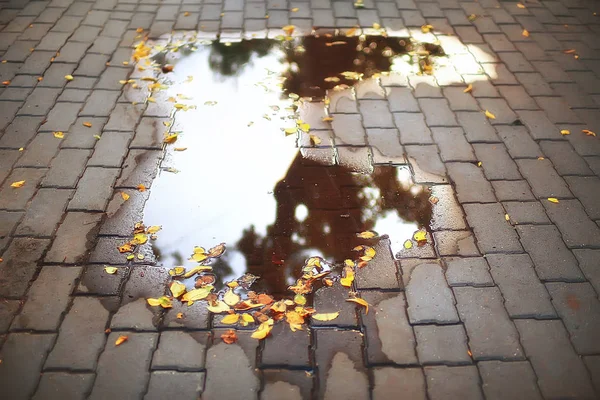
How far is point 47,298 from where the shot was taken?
2.76 meters

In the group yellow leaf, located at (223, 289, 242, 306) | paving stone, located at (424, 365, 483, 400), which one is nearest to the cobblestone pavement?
paving stone, located at (424, 365, 483, 400)

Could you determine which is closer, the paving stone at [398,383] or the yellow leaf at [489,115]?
the paving stone at [398,383]

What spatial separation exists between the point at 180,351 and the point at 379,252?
1.37 m

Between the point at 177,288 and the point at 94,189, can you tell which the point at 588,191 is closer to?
the point at 177,288

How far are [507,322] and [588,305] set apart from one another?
531mm

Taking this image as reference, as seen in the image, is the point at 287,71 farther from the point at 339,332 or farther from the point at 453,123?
the point at 339,332

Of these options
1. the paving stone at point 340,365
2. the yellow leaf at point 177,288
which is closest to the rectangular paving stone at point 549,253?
the paving stone at point 340,365

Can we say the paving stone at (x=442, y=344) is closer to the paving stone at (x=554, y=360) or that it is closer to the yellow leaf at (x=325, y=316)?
the paving stone at (x=554, y=360)

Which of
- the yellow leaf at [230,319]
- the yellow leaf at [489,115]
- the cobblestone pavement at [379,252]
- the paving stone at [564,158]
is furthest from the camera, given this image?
the yellow leaf at [489,115]

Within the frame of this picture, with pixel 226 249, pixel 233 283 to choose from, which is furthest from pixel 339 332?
pixel 226 249

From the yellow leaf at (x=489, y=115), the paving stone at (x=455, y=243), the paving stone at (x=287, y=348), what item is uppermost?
the yellow leaf at (x=489, y=115)

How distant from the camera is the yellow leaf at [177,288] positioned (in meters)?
2.82

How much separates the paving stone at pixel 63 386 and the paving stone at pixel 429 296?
1.77 metres

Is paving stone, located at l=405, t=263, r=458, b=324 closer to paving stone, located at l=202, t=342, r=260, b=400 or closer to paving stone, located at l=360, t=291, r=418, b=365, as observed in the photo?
paving stone, located at l=360, t=291, r=418, b=365
